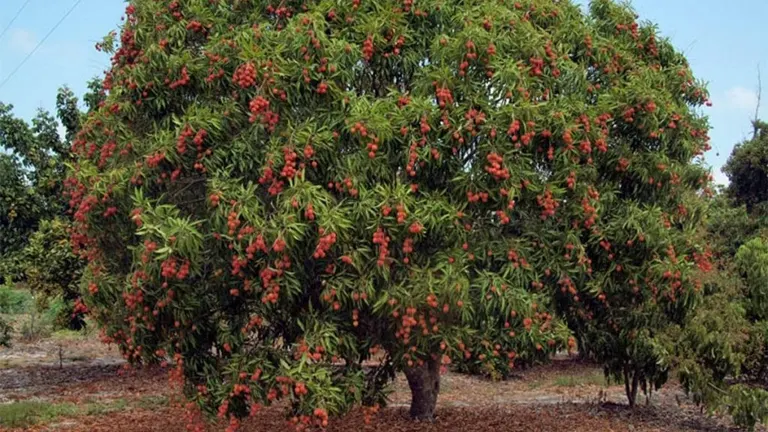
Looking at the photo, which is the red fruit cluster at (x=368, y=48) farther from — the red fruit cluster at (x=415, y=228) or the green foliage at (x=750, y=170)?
the green foliage at (x=750, y=170)

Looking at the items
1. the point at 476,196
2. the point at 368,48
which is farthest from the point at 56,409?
the point at 476,196

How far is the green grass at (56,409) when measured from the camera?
12.3m

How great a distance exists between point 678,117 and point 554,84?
67.1 inches

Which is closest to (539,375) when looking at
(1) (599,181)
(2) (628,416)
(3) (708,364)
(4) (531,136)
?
(2) (628,416)

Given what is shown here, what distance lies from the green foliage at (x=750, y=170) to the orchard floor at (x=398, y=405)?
7838mm

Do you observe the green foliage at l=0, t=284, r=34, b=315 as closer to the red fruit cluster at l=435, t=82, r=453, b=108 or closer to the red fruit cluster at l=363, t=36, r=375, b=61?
the red fruit cluster at l=363, t=36, r=375, b=61

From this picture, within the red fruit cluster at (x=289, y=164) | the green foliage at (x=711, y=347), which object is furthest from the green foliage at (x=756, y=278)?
the red fruit cluster at (x=289, y=164)

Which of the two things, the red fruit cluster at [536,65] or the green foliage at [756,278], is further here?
the green foliage at [756,278]

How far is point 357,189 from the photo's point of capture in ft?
24.0

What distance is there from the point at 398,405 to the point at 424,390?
2.90 m

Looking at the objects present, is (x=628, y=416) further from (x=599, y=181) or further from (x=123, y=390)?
(x=123, y=390)

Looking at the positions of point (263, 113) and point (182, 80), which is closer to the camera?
point (263, 113)

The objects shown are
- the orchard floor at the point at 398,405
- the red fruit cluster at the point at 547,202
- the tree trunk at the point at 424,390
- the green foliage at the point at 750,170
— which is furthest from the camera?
the green foliage at the point at 750,170

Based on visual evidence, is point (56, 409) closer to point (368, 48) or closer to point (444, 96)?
point (368, 48)
